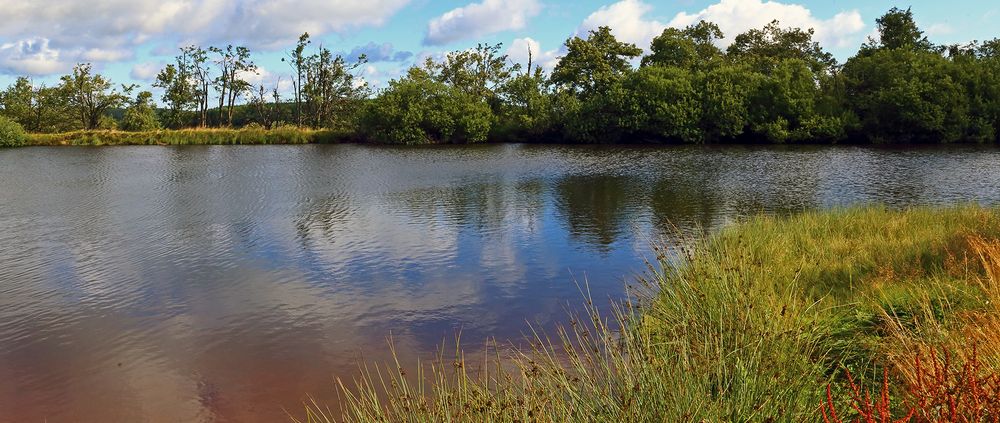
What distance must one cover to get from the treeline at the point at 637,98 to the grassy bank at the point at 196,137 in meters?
3.64

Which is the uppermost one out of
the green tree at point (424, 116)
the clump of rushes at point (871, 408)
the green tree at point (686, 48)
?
the green tree at point (686, 48)

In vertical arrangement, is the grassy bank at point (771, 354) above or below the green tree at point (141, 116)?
below

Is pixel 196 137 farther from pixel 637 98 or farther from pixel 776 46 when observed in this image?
pixel 776 46

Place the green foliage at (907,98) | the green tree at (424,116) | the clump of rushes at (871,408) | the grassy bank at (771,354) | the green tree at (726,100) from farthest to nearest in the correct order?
the green tree at (424,116) < the green tree at (726,100) < the green foliage at (907,98) < the grassy bank at (771,354) < the clump of rushes at (871,408)

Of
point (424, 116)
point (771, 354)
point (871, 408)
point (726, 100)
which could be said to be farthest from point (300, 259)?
point (424, 116)

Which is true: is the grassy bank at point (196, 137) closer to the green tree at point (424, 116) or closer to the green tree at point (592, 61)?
the green tree at point (424, 116)

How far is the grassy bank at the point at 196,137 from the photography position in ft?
192

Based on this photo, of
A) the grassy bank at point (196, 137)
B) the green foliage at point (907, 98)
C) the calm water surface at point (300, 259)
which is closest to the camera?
the calm water surface at point (300, 259)

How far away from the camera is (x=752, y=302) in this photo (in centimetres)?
659

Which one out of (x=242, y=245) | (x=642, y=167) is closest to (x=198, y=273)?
(x=242, y=245)

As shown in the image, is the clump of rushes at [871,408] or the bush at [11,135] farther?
the bush at [11,135]

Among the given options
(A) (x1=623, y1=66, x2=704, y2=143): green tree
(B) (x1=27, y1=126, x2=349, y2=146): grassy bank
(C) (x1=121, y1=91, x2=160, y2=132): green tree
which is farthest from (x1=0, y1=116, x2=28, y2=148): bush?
(A) (x1=623, y1=66, x2=704, y2=143): green tree

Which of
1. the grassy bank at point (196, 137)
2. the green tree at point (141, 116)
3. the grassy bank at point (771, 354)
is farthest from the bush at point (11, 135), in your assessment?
the grassy bank at point (771, 354)

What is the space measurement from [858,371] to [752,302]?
1.12 metres
